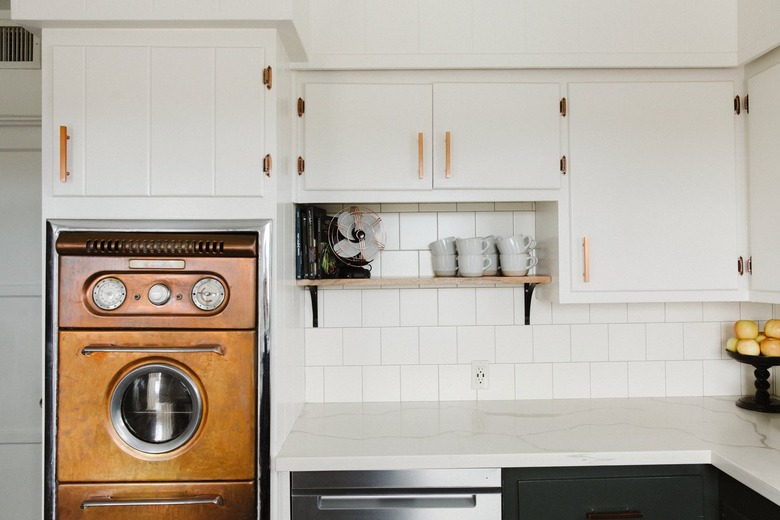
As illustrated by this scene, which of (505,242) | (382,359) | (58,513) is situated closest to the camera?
(58,513)

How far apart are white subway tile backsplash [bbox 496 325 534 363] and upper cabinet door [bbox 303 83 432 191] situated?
0.70 metres

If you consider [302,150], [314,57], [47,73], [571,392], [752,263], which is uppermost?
[314,57]

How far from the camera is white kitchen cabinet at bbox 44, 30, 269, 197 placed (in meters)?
1.76

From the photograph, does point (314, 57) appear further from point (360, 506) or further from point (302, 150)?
point (360, 506)

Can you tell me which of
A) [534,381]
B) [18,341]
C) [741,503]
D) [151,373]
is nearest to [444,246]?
[534,381]

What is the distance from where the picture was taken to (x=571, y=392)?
2416 millimetres

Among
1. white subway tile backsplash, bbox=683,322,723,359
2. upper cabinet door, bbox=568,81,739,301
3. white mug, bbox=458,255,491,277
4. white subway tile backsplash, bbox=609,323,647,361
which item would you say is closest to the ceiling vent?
white mug, bbox=458,255,491,277

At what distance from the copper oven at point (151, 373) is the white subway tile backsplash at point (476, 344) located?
36.8 inches

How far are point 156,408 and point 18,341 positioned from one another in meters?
1.04

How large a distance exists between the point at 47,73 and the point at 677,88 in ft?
6.66

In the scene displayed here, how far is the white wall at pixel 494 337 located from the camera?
240cm

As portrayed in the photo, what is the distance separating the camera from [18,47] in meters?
2.35

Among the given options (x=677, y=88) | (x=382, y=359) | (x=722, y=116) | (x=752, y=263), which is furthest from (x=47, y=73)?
(x=752, y=263)

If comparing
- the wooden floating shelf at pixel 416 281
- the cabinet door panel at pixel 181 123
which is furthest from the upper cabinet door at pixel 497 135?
the cabinet door panel at pixel 181 123
